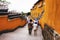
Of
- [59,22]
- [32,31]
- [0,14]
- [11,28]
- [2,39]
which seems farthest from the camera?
[11,28]

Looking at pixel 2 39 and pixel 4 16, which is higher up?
pixel 4 16

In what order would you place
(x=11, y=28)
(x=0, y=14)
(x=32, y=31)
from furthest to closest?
1. (x=11, y=28)
2. (x=32, y=31)
3. (x=0, y=14)

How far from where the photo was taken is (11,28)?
1482cm

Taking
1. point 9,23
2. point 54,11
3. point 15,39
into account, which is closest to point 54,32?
point 54,11

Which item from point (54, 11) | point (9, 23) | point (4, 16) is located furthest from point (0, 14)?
point (54, 11)

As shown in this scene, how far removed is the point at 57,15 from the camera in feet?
17.4

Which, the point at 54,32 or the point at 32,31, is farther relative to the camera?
the point at 32,31

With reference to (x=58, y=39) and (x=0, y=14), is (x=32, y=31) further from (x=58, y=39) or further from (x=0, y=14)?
(x=58, y=39)

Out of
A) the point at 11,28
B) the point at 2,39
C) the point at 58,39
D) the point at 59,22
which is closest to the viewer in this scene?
the point at 58,39

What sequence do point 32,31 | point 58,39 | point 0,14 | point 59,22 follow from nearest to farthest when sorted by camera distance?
1. point 58,39
2. point 59,22
3. point 0,14
4. point 32,31

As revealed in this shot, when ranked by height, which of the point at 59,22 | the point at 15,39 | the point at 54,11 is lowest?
the point at 15,39

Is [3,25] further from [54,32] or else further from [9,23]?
[54,32]

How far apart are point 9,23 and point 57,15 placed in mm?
9467

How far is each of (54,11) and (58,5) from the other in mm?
235
